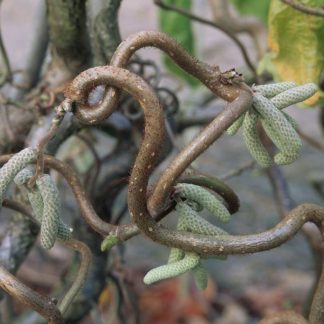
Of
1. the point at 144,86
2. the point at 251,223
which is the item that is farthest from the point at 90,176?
the point at 251,223

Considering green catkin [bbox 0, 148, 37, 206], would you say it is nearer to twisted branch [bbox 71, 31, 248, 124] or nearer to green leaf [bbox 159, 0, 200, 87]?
twisted branch [bbox 71, 31, 248, 124]

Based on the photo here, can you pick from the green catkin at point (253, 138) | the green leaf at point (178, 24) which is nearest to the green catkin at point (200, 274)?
the green catkin at point (253, 138)

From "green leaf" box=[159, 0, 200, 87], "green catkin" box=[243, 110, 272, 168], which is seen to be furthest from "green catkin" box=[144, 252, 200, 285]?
"green leaf" box=[159, 0, 200, 87]

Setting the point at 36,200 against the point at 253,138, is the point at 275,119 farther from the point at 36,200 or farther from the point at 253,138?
the point at 36,200

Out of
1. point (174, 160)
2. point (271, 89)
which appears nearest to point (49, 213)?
point (174, 160)

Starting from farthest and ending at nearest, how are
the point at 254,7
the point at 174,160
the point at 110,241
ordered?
the point at 254,7 < the point at 110,241 < the point at 174,160

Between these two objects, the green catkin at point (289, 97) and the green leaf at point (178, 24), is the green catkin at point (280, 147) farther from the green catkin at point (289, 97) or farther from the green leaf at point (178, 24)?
the green leaf at point (178, 24)

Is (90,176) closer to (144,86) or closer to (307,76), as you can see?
(307,76)
